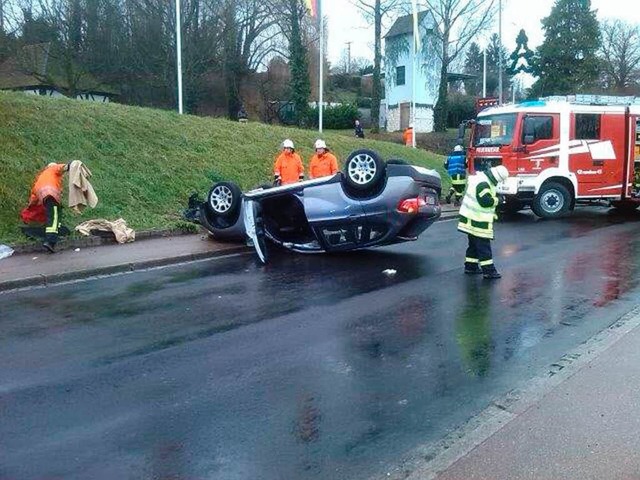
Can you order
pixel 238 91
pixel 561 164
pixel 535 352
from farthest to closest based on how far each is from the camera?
pixel 238 91
pixel 561 164
pixel 535 352

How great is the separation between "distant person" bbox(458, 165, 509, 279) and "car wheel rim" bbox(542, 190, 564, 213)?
26.7ft

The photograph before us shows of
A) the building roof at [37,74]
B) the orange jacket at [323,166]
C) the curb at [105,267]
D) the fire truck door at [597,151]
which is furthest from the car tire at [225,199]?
the building roof at [37,74]

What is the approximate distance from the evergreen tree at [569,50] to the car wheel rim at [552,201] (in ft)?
120

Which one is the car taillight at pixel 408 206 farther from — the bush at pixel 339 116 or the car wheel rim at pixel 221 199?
the bush at pixel 339 116

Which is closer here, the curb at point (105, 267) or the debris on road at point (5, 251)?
the curb at point (105, 267)

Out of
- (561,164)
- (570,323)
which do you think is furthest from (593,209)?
(570,323)

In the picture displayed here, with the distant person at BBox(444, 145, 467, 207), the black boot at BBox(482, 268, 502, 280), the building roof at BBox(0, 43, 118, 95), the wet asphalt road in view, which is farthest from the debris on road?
the building roof at BBox(0, 43, 118, 95)

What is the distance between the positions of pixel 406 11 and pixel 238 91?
35.9ft

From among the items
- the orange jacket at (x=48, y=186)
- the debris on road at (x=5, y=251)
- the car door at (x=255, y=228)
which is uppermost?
the orange jacket at (x=48, y=186)

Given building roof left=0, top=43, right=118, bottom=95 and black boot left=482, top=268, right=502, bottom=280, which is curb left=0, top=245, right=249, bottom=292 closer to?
black boot left=482, top=268, right=502, bottom=280

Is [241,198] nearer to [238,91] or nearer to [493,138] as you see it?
[493,138]

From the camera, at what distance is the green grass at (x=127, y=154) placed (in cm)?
1375

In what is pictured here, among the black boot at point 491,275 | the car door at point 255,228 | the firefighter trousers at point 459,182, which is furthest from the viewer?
the firefighter trousers at point 459,182

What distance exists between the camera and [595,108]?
17.3m
